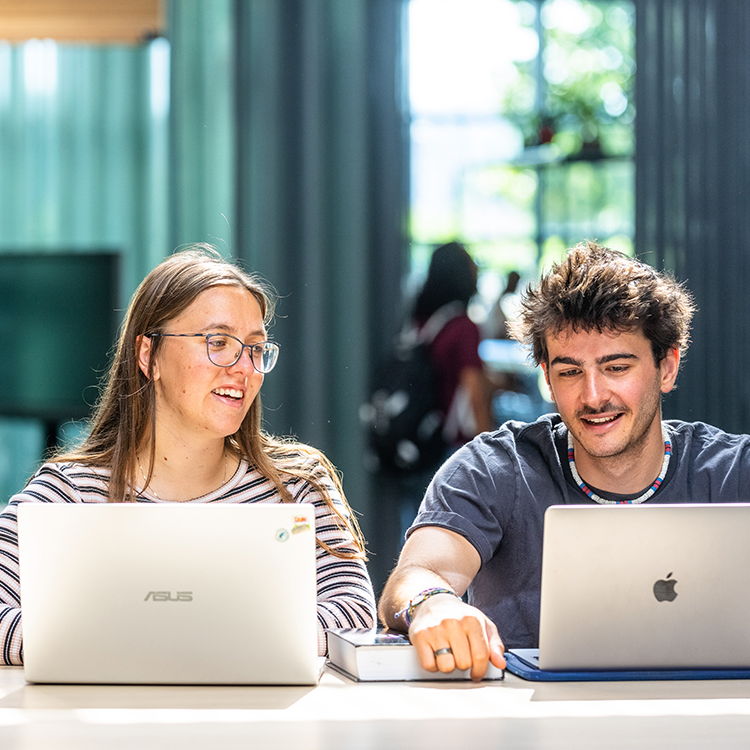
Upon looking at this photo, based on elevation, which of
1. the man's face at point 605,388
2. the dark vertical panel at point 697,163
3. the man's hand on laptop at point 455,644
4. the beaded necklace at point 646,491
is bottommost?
the man's hand on laptop at point 455,644

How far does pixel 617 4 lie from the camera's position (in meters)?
4.65

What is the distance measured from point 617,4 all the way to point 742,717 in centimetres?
427

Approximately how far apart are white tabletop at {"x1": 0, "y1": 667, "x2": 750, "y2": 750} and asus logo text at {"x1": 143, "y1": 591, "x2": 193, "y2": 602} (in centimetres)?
11

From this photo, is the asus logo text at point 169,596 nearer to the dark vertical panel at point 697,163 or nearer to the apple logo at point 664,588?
the apple logo at point 664,588

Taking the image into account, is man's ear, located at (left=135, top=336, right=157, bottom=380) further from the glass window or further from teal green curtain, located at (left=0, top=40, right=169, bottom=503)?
teal green curtain, located at (left=0, top=40, right=169, bottom=503)

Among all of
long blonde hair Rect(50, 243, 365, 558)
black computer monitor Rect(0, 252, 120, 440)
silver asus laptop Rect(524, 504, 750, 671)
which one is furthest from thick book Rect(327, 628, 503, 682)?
black computer monitor Rect(0, 252, 120, 440)

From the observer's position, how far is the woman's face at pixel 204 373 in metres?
1.67

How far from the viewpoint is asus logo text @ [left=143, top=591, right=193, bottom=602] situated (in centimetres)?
112

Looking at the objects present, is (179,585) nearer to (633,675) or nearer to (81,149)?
(633,675)

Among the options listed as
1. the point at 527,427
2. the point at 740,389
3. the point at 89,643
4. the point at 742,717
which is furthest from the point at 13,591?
the point at 740,389

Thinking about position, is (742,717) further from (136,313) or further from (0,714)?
(136,313)

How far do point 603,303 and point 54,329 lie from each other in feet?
9.50

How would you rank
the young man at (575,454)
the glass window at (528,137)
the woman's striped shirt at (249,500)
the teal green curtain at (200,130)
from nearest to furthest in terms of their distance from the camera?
the woman's striped shirt at (249,500)
the young man at (575,454)
the teal green curtain at (200,130)
the glass window at (528,137)

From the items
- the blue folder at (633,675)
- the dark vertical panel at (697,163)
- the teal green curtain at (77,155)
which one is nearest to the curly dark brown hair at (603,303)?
the blue folder at (633,675)
